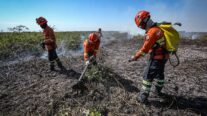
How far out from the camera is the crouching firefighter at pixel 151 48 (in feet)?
11.5

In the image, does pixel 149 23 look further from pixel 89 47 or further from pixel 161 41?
pixel 89 47

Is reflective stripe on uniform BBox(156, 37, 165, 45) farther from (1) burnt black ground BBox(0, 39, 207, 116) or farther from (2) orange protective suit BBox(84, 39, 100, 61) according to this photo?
(2) orange protective suit BBox(84, 39, 100, 61)

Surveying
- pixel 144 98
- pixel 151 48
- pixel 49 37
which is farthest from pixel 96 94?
pixel 49 37

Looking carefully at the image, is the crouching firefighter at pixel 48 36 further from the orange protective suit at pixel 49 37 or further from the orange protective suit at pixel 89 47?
the orange protective suit at pixel 89 47

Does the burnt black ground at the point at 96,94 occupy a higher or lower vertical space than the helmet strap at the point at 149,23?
lower

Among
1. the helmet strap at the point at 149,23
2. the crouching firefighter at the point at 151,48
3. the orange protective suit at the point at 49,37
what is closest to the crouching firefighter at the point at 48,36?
the orange protective suit at the point at 49,37

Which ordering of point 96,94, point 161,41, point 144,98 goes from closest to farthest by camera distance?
1. point 161,41
2. point 144,98
3. point 96,94

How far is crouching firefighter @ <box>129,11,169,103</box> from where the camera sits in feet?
11.5

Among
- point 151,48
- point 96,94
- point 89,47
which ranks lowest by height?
point 96,94

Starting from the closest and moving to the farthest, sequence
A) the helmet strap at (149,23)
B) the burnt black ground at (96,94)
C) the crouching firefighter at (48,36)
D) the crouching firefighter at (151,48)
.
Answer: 1. the crouching firefighter at (151,48)
2. the helmet strap at (149,23)
3. the burnt black ground at (96,94)
4. the crouching firefighter at (48,36)

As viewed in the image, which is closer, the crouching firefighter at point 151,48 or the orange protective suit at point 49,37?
the crouching firefighter at point 151,48

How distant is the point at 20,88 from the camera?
4922 millimetres

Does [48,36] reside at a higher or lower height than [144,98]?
higher

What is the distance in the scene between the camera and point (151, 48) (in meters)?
3.80
